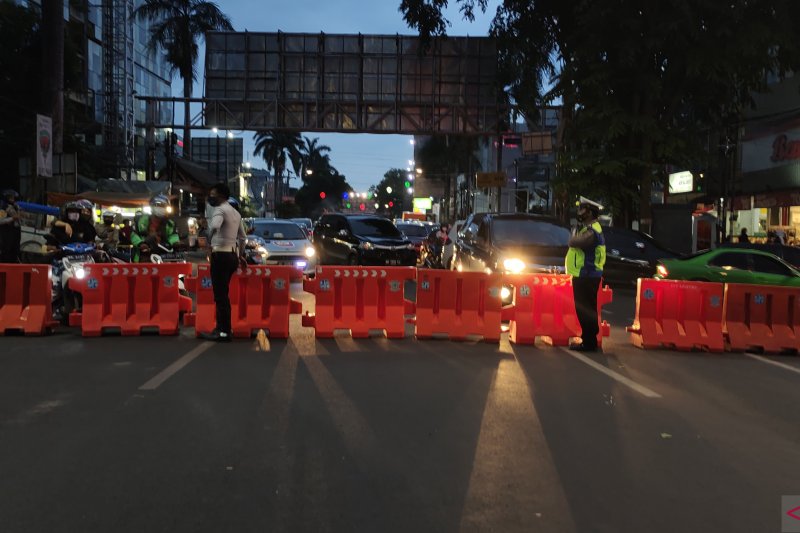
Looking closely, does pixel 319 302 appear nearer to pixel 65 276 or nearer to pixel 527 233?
pixel 65 276

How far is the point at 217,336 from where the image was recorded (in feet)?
31.0

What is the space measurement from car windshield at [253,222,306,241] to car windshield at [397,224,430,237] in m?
8.96

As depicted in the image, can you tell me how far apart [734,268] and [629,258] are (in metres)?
4.29

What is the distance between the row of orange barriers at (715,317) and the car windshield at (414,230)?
18435 millimetres

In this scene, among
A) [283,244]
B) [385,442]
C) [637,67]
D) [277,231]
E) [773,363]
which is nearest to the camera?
[385,442]

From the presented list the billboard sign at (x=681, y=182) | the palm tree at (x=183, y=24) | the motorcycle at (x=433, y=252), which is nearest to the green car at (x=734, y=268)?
the motorcycle at (x=433, y=252)

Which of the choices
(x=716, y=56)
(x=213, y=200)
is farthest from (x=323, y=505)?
(x=716, y=56)

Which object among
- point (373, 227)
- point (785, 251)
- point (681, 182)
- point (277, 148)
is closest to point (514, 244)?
point (785, 251)

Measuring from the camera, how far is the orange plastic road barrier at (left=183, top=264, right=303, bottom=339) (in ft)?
32.0

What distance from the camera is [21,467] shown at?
469 cm

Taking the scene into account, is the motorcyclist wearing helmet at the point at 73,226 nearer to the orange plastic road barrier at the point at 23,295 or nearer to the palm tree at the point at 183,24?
the orange plastic road barrier at the point at 23,295

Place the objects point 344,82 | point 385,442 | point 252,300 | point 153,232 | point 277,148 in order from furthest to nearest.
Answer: point 277,148, point 344,82, point 153,232, point 252,300, point 385,442

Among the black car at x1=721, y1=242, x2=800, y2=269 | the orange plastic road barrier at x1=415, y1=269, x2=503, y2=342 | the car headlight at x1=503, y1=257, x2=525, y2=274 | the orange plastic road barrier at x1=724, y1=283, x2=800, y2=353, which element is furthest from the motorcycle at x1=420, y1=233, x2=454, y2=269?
the orange plastic road barrier at x1=724, y1=283, x2=800, y2=353

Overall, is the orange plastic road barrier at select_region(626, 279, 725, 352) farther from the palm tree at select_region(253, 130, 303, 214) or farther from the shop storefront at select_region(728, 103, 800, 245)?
the palm tree at select_region(253, 130, 303, 214)
